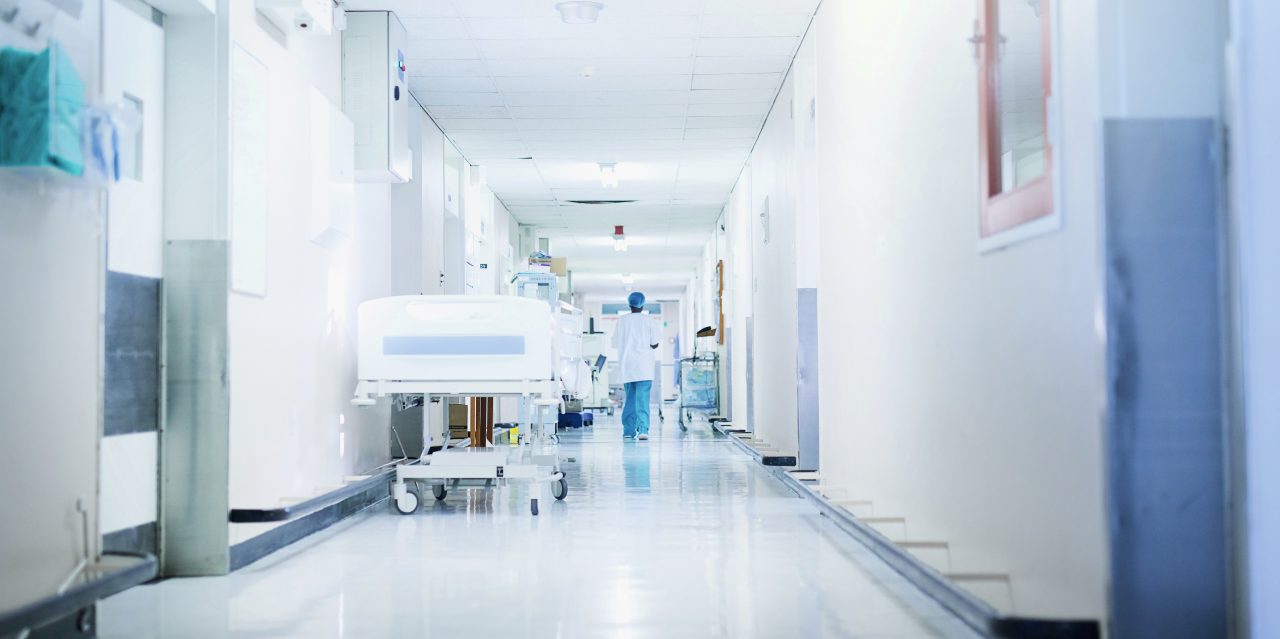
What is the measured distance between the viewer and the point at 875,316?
467cm

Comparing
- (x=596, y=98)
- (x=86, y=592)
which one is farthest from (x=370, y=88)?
(x=86, y=592)

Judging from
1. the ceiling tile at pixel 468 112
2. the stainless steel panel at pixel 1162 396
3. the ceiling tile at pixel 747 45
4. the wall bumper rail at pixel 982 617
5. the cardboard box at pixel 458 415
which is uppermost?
the ceiling tile at pixel 468 112

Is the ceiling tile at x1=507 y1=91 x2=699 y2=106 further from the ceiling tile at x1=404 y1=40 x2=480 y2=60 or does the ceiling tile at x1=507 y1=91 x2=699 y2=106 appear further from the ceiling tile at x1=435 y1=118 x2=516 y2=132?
the ceiling tile at x1=404 y1=40 x2=480 y2=60

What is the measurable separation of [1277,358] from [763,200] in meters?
6.97

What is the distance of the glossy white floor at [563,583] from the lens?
3.21m

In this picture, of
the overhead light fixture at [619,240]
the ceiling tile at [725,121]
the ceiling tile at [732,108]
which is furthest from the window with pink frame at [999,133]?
the overhead light fixture at [619,240]

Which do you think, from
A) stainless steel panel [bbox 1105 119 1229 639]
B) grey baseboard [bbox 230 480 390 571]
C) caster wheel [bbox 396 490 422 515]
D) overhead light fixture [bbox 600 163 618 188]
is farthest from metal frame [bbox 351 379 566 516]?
overhead light fixture [bbox 600 163 618 188]

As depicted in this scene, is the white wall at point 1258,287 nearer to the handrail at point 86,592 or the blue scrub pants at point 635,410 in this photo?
the handrail at point 86,592

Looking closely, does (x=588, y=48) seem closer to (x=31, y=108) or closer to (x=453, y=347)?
(x=453, y=347)

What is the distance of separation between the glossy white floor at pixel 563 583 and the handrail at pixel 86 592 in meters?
0.23

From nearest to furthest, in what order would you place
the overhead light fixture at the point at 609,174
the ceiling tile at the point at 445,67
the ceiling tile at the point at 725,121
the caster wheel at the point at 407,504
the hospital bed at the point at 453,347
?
1. the hospital bed at the point at 453,347
2. the caster wheel at the point at 407,504
3. the ceiling tile at the point at 445,67
4. the ceiling tile at the point at 725,121
5. the overhead light fixture at the point at 609,174

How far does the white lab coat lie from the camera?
39.6ft

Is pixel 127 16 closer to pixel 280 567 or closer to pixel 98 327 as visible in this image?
pixel 98 327

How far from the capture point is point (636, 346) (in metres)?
12.3
